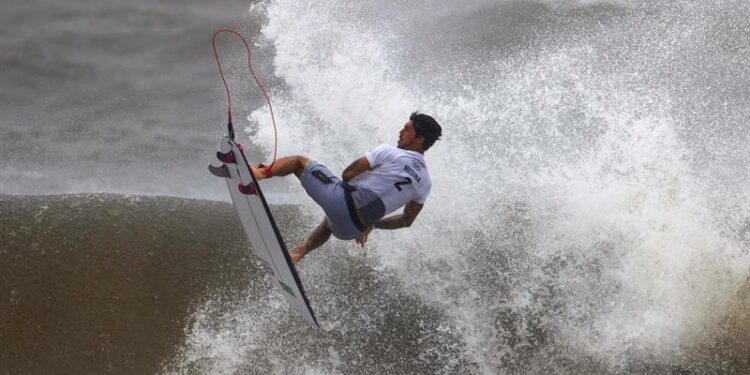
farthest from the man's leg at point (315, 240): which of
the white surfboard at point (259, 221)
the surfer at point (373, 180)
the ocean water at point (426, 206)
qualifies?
the ocean water at point (426, 206)

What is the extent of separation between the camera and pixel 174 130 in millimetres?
7535

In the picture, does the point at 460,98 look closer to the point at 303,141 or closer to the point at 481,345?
the point at 303,141

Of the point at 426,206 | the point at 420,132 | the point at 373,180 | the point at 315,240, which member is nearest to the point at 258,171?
the point at 373,180

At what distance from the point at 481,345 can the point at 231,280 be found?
81.2 inches

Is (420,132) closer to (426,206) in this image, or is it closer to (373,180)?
(373,180)

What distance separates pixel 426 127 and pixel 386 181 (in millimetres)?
441

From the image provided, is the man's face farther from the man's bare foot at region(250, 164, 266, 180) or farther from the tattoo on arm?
the man's bare foot at region(250, 164, 266, 180)

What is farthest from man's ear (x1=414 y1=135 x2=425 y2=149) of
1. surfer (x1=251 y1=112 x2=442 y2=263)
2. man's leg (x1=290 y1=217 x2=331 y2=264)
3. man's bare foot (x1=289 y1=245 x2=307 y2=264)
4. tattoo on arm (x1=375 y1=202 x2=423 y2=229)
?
man's bare foot (x1=289 y1=245 x2=307 y2=264)

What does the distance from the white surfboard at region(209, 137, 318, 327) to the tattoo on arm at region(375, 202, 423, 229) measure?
2.56ft

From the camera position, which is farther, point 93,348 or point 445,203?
point 445,203

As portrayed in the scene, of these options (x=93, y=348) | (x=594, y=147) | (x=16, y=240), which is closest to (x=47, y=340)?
(x=93, y=348)

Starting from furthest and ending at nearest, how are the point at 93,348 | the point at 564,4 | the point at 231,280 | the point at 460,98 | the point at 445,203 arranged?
the point at 564,4, the point at 460,98, the point at 445,203, the point at 231,280, the point at 93,348

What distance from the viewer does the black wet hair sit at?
14.8 ft

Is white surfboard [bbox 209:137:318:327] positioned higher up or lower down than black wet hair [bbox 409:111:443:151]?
lower down
